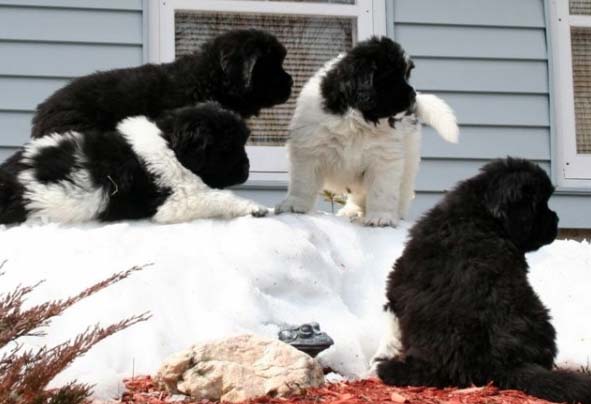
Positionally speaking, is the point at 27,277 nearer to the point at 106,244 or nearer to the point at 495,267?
the point at 106,244

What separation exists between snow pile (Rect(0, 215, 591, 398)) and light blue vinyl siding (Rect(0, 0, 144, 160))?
2113 millimetres

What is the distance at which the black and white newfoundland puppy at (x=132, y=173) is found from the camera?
539 cm

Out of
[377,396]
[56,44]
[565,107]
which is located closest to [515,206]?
[377,396]

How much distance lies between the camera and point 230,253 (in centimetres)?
521

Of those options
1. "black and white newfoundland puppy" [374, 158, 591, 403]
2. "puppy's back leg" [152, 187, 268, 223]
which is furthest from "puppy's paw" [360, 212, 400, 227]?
"black and white newfoundland puppy" [374, 158, 591, 403]

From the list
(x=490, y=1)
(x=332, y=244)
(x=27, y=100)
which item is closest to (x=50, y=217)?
(x=332, y=244)

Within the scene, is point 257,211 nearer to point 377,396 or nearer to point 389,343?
point 389,343

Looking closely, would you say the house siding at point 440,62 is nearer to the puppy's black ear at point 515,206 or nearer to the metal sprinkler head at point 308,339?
the metal sprinkler head at point 308,339

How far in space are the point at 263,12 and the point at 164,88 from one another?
201 centimetres

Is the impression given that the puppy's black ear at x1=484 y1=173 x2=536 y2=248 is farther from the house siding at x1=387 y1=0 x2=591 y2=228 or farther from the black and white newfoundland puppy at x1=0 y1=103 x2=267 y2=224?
the house siding at x1=387 y1=0 x2=591 y2=228

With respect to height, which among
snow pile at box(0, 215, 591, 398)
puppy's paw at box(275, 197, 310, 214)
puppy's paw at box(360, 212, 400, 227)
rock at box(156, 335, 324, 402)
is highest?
puppy's paw at box(275, 197, 310, 214)

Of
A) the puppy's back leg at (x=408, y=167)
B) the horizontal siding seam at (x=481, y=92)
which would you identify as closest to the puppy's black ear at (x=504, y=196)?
the puppy's back leg at (x=408, y=167)

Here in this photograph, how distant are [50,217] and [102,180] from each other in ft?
1.15

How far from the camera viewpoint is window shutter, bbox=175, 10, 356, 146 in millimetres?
7629
